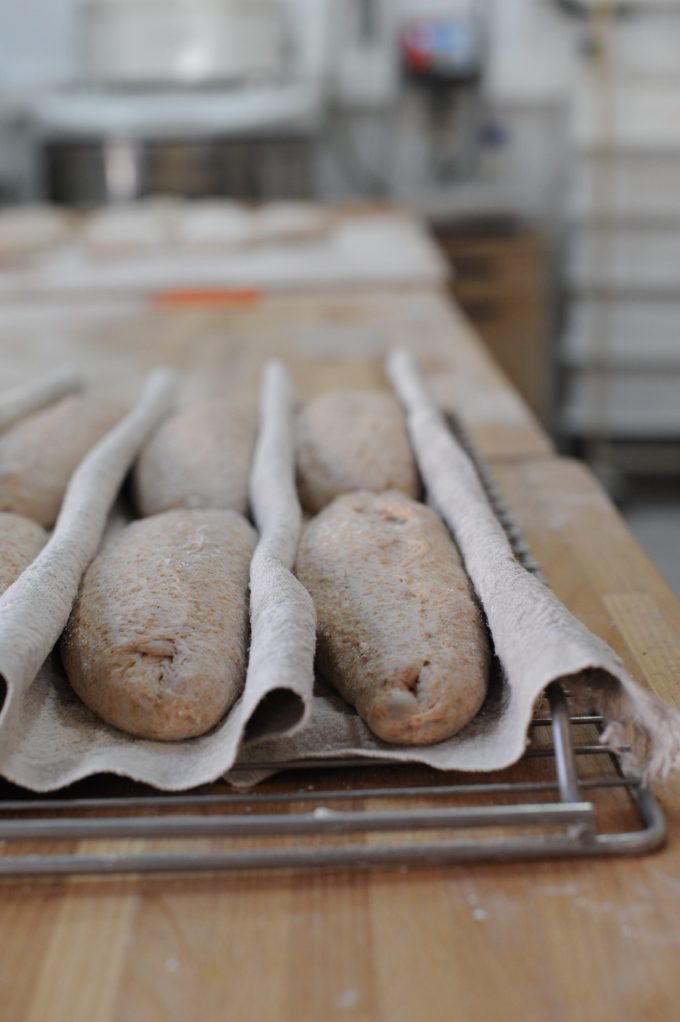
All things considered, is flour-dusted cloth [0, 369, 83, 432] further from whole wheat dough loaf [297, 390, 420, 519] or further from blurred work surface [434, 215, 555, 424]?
blurred work surface [434, 215, 555, 424]

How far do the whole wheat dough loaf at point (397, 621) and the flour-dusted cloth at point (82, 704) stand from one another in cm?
4

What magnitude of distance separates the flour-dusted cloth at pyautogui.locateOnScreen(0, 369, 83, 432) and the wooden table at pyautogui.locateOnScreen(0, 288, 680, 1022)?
2.53 ft

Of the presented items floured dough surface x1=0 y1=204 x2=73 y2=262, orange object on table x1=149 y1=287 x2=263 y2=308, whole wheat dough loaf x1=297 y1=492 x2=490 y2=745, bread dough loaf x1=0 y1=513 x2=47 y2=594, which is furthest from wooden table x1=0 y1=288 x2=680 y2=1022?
floured dough surface x1=0 y1=204 x2=73 y2=262

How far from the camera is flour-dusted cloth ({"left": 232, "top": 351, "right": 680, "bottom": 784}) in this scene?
26.3 inches

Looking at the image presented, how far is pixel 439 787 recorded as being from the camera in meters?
0.67

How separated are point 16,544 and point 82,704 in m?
0.21

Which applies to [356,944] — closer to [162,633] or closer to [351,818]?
[351,818]

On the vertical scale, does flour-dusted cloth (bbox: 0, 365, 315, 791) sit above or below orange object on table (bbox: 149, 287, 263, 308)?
above

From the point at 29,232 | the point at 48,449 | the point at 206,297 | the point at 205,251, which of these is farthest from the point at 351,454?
the point at 29,232

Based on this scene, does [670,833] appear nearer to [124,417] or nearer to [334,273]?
[124,417]

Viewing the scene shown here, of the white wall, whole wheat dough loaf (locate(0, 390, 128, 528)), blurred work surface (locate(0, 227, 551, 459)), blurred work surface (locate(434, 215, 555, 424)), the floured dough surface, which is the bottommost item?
blurred work surface (locate(434, 215, 555, 424))

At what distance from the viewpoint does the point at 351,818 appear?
2.03 feet

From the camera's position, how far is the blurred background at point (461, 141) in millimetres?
3186

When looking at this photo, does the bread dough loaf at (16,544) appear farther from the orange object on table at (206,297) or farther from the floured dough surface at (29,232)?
the floured dough surface at (29,232)
